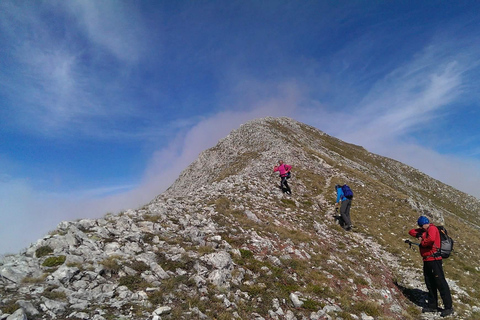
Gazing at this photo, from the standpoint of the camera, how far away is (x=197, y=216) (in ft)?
49.4

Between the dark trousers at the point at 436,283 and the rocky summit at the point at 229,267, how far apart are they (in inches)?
27.0

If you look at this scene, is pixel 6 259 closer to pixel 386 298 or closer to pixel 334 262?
pixel 334 262

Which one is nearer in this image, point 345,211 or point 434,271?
point 434,271

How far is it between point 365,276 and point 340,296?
3643 mm

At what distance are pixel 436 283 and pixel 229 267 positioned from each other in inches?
384

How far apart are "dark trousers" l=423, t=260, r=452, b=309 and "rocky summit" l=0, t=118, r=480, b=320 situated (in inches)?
27.0

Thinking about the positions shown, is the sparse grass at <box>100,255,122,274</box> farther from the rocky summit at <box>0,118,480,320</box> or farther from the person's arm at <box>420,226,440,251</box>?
the person's arm at <box>420,226,440,251</box>

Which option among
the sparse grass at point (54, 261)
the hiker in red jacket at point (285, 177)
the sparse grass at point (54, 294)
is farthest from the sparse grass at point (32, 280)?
the hiker in red jacket at point (285, 177)

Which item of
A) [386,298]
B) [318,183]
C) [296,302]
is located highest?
[318,183]

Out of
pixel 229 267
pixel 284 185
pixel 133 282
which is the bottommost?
pixel 229 267

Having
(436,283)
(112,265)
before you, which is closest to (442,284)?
(436,283)

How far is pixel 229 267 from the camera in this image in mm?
10383

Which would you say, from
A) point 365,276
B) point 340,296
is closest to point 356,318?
point 340,296

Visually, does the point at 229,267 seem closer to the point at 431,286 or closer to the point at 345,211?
the point at 431,286
